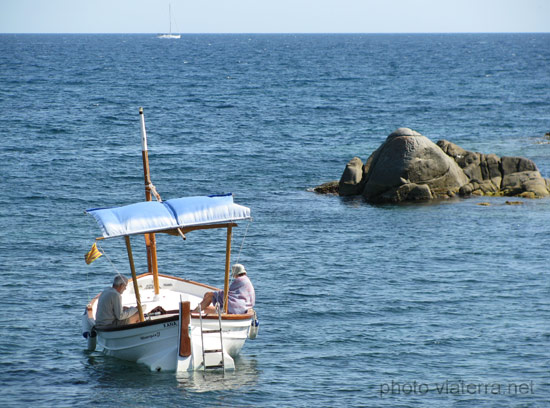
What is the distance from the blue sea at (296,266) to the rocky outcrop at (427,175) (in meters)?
1.27

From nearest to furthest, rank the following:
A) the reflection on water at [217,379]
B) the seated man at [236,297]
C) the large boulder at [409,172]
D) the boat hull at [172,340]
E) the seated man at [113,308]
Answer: the reflection on water at [217,379] < the boat hull at [172,340] < the seated man at [113,308] < the seated man at [236,297] < the large boulder at [409,172]

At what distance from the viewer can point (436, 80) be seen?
394ft

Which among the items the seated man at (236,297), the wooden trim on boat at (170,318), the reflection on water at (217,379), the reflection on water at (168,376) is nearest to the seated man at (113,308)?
the wooden trim on boat at (170,318)

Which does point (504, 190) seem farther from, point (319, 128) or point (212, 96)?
point (212, 96)

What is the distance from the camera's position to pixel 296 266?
30.0m

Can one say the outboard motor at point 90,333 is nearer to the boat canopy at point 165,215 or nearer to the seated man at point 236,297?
the seated man at point 236,297

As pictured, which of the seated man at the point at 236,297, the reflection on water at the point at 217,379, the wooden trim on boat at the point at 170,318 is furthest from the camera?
the seated man at the point at 236,297

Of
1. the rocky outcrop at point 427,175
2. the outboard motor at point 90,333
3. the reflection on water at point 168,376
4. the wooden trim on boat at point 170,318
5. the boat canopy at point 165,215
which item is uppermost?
the boat canopy at point 165,215

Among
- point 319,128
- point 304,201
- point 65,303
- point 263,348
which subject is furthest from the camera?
point 319,128

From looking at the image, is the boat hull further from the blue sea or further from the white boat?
the blue sea

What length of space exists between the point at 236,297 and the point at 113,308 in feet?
10.1

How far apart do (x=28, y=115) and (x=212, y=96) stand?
27403 mm

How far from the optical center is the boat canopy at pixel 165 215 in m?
19.1

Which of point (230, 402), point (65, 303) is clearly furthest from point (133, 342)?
point (65, 303)
